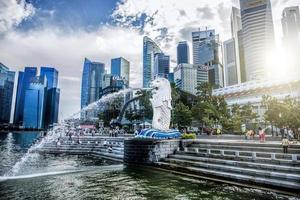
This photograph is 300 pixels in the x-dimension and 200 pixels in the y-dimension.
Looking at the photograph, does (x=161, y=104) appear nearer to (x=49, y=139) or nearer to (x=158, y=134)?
(x=158, y=134)

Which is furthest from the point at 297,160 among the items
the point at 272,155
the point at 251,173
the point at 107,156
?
the point at 107,156

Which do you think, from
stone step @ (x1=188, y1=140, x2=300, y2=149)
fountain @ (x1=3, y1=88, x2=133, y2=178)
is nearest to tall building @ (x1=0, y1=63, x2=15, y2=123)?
fountain @ (x1=3, y1=88, x2=133, y2=178)

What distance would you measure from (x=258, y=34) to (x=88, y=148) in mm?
158552

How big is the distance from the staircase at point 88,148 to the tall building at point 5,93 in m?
176

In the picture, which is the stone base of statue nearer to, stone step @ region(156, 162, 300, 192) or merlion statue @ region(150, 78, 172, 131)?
merlion statue @ region(150, 78, 172, 131)

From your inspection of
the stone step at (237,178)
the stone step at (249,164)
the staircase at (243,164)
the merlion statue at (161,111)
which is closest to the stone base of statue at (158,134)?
the merlion statue at (161,111)

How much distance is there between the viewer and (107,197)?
439 inches

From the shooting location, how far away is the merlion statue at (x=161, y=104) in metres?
22.2

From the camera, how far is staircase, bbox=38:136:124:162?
27.5 metres

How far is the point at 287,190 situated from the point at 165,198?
5984 mm

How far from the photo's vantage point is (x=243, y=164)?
13906mm

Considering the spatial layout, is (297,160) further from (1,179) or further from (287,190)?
(1,179)

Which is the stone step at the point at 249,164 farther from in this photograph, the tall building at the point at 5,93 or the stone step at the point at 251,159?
the tall building at the point at 5,93

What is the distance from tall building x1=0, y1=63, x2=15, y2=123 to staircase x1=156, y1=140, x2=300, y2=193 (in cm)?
20009
